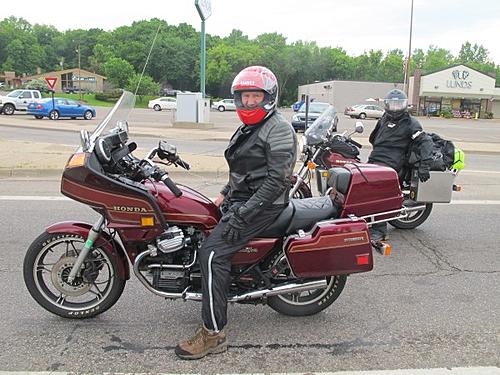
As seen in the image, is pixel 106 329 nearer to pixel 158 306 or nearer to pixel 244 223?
pixel 158 306

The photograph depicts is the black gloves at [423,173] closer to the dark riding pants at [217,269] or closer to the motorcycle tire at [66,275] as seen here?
the dark riding pants at [217,269]

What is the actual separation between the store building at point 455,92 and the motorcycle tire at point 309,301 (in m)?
60.1

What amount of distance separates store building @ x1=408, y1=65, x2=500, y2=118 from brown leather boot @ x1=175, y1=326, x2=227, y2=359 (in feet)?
200

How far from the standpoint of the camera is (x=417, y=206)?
19.9 ft

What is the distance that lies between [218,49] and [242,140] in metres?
93.6

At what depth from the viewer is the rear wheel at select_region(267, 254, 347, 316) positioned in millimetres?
3762

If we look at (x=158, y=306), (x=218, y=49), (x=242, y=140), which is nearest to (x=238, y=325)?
(x=158, y=306)

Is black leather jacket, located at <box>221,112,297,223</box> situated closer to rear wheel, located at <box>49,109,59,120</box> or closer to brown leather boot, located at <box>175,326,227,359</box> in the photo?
brown leather boot, located at <box>175,326,227,359</box>

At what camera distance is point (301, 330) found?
3652 mm

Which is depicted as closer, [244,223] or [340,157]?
[244,223]

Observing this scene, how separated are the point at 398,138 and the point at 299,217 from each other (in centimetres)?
287

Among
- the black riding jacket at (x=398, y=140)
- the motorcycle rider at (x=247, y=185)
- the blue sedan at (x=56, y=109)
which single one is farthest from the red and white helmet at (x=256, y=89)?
the blue sedan at (x=56, y=109)

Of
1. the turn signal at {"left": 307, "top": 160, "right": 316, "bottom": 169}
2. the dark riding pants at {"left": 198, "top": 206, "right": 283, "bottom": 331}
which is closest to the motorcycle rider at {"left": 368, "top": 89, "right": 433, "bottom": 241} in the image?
the turn signal at {"left": 307, "top": 160, "right": 316, "bottom": 169}

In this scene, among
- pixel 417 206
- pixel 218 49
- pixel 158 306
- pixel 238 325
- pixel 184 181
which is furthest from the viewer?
pixel 218 49
